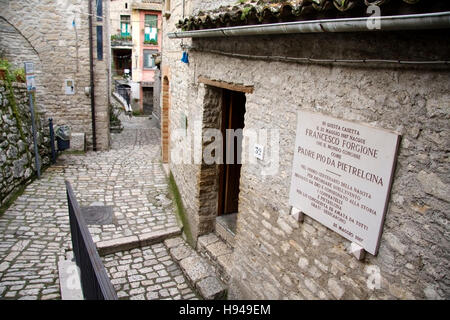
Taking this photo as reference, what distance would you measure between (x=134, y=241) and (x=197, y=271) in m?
1.39

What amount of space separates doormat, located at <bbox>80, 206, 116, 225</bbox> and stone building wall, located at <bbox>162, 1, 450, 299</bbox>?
309 centimetres

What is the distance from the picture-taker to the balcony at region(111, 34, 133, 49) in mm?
28858

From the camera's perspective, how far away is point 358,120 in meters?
2.56

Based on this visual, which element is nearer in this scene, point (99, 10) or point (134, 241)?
point (134, 241)

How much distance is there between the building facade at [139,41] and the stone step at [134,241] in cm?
1985

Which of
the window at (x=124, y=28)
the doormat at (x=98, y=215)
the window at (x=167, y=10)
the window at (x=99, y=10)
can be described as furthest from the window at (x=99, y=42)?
the window at (x=124, y=28)

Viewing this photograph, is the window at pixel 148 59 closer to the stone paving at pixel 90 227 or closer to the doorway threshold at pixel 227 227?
the stone paving at pixel 90 227

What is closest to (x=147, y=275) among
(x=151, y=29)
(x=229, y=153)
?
(x=229, y=153)

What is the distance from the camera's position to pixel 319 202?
2.96 meters

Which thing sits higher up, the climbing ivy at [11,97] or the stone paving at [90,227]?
the climbing ivy at [11,97]

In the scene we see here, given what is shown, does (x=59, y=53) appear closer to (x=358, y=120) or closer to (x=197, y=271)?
(x=197, y=271)

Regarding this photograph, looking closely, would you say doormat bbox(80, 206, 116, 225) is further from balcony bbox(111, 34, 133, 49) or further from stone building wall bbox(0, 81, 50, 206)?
balcony bbox(111, 34, 133, 49)

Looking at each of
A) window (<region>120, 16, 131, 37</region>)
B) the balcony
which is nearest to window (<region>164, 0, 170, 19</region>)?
the balcony

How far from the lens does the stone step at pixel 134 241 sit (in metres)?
5.58
